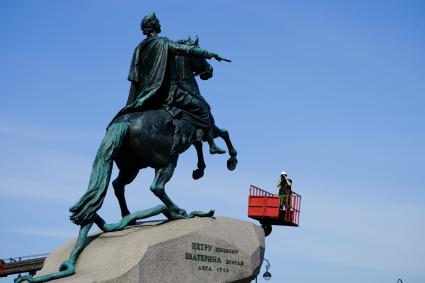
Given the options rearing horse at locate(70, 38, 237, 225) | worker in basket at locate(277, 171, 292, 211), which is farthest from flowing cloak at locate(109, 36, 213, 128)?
worker in basket at locate(277, 171, 292, 211)

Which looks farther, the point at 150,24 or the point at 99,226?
the point at 150,24

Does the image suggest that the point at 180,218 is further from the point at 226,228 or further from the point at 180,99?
the point at 180,99

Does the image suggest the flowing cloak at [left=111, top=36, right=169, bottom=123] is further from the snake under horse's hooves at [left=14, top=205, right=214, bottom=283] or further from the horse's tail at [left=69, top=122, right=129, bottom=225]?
the snake under horse's hooves at [left=14, top=205, right=214, bottom=283]

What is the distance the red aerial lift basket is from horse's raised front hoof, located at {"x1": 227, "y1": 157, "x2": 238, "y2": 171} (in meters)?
3.30

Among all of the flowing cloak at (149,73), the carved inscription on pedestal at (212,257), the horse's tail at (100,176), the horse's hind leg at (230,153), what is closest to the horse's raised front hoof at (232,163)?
the horse's hind leg at (230,153)

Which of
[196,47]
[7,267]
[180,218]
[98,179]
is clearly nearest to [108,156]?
[98,179]

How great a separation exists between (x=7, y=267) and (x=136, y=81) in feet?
54.0

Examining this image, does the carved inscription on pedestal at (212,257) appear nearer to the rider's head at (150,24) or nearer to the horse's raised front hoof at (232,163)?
the horse's raised front hoof at (232,163)

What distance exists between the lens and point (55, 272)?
1305 cm

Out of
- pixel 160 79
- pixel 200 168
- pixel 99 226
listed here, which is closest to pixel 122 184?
pixel 99 226

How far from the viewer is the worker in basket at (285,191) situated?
18469mm

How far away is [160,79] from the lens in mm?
14219

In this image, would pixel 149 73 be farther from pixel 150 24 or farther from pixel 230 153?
pixel 230 153

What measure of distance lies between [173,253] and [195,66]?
3665 mm
